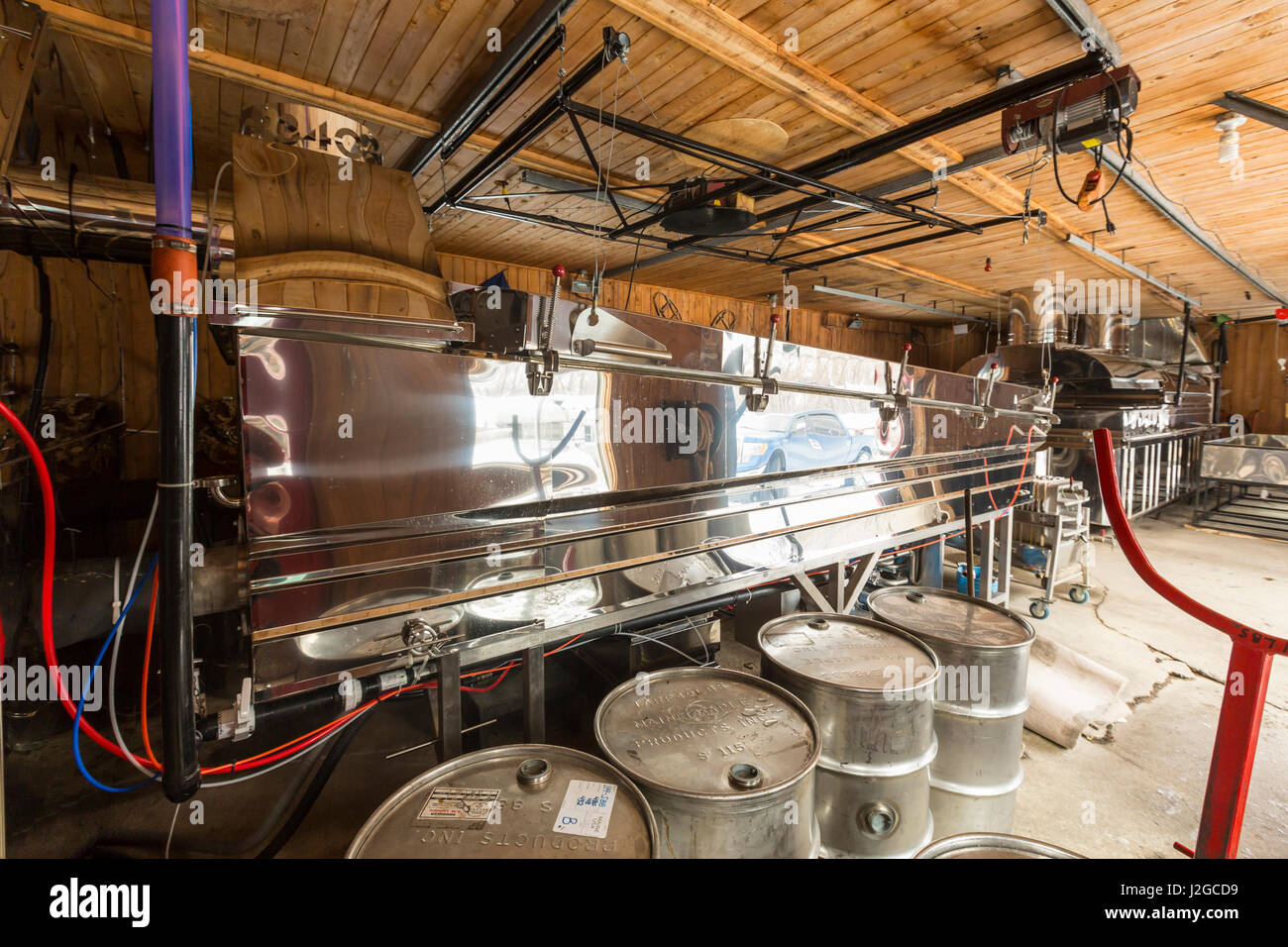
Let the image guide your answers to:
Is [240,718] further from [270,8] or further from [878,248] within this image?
[878,248]

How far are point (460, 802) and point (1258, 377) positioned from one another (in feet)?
55.9

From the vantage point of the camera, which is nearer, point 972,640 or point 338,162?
point 338,162

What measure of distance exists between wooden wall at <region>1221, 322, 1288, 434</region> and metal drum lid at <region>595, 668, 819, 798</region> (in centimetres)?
1570

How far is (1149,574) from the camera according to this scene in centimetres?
166

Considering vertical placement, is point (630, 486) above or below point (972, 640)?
above

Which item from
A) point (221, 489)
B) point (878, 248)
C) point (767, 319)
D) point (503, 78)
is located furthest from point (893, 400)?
point (767, 319)

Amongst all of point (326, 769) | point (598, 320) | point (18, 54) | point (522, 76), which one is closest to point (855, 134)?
point (522, 76)

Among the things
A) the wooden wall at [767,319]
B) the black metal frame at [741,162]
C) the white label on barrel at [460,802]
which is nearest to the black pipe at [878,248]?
Answer: the black metal frame at [741,162]

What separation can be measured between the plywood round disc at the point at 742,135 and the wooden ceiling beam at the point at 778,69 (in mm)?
219

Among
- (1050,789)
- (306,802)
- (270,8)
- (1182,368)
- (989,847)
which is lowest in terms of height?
(1050,789)

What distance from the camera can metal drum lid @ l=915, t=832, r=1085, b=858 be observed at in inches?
54.4
